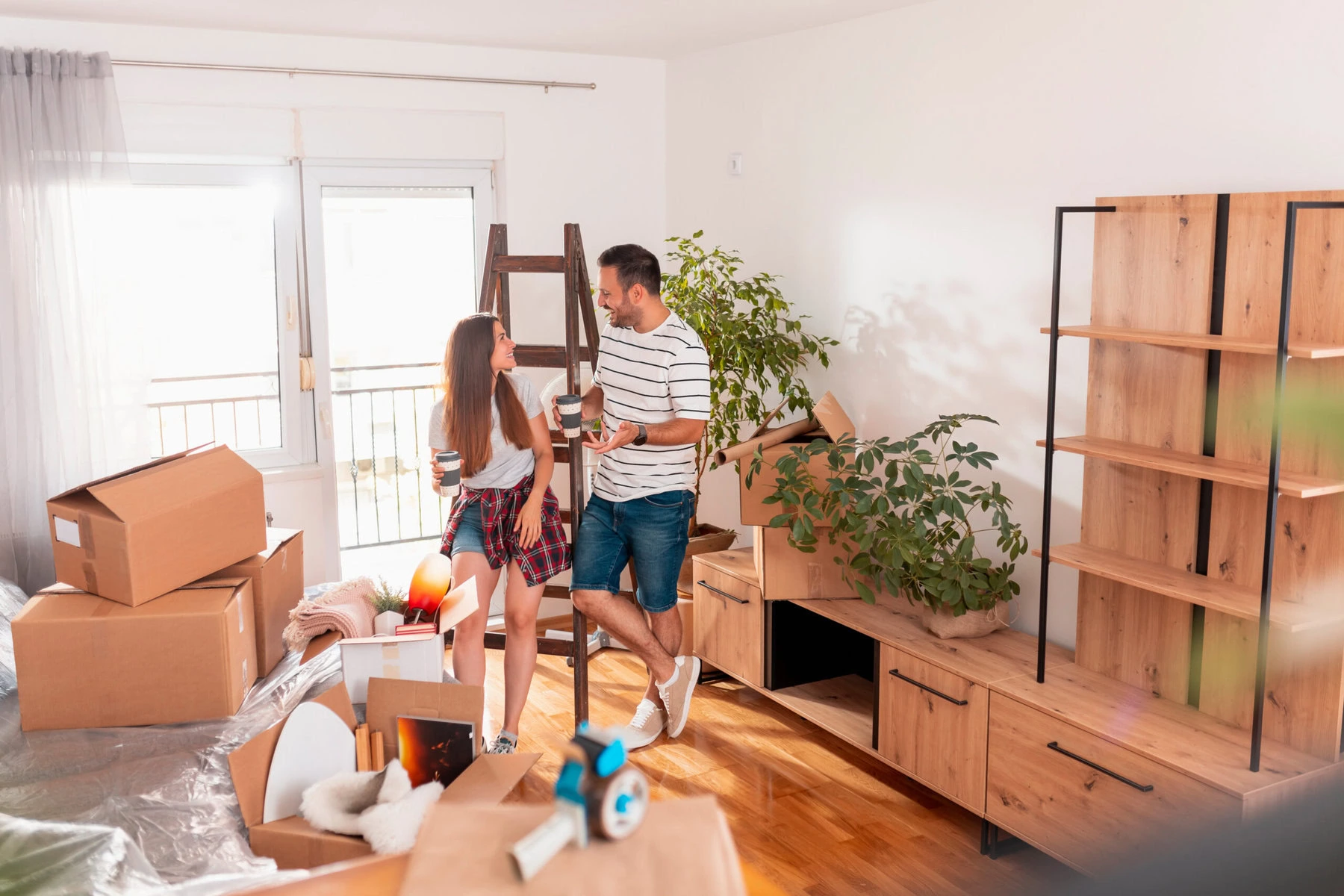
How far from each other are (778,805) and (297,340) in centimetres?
251

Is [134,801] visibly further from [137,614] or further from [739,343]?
[739,343]

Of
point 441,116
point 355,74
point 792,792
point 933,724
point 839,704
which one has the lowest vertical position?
point 792,792

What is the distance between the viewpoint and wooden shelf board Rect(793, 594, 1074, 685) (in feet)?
9.12

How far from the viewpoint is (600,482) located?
3.34 m

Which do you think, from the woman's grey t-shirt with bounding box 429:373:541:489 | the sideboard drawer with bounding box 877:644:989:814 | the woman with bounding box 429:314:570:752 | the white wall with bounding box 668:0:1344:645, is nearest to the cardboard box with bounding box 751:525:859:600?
the sideboard drawer with bounding box 877:644:989:814

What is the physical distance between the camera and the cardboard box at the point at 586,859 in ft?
1.88

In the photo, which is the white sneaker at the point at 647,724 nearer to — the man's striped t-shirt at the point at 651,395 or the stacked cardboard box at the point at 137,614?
the man's striped t-shirt at the point at 651,395

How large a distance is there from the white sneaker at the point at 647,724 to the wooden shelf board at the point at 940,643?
0.56m

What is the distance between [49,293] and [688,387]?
2.11 metres

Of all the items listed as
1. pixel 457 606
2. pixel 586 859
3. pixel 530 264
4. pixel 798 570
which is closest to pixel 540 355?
pixel 530 264

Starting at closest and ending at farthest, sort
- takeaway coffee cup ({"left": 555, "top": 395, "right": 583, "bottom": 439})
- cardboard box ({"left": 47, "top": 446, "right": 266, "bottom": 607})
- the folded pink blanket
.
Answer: cardboard box ({"left": 47, "top": 446, "right": 266, "bottom": 607}) < the folded pink blanket < takeaway coffee cup ({"left": 555, "top": 395, "right": 583, "bottom": 439})

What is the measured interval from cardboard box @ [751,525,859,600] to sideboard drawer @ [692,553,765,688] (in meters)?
0.12

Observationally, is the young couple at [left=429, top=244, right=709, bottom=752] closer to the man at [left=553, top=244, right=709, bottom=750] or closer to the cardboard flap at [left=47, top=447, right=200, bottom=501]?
the man at [left=553, top=244, right=709, bottom=750]

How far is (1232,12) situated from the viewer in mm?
2457
